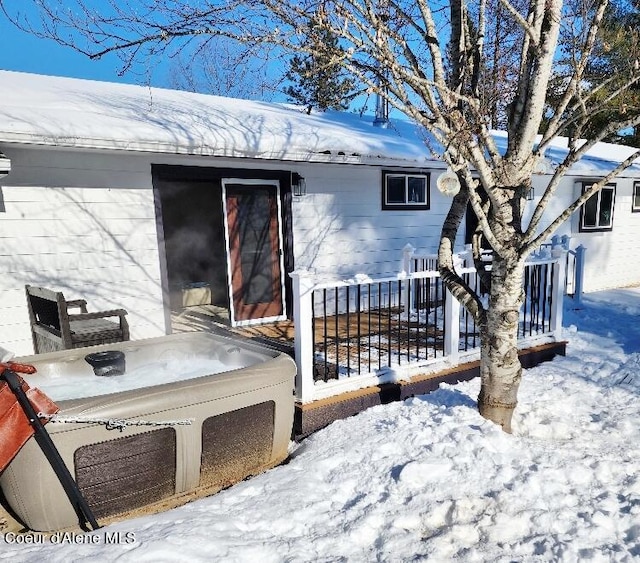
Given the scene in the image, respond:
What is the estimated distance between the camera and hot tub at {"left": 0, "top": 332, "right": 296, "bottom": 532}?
2.34 m

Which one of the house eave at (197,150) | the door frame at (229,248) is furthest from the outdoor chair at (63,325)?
the door frame at (229,248)

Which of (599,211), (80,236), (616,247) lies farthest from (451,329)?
(616,247)

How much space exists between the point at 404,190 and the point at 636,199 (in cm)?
706

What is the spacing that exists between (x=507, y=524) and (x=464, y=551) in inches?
11.8

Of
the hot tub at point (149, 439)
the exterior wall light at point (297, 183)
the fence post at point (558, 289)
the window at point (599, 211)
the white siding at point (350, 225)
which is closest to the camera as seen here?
the hot tub at point (149, 439)

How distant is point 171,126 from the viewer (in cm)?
479

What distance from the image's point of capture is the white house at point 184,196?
175 inches

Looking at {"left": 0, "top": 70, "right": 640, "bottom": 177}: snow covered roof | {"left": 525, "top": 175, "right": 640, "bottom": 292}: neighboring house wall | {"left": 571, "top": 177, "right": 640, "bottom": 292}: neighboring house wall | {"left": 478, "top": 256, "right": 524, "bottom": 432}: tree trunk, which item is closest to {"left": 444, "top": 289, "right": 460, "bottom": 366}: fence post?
{"left": 478, "top": 256, "right": 524, "bottom": 432}: tree trunk

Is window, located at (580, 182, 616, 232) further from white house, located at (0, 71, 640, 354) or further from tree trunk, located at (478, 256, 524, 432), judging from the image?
tree trunk, located at (478, 256, 524, 432)

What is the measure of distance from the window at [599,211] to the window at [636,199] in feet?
3.01

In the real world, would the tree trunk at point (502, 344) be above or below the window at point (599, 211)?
below

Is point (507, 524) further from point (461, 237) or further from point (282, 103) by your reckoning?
point (282, 103)

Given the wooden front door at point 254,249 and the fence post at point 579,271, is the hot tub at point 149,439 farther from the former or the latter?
the fence post at point 579,271

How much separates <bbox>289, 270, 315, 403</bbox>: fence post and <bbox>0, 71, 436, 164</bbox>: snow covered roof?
2093 mm
